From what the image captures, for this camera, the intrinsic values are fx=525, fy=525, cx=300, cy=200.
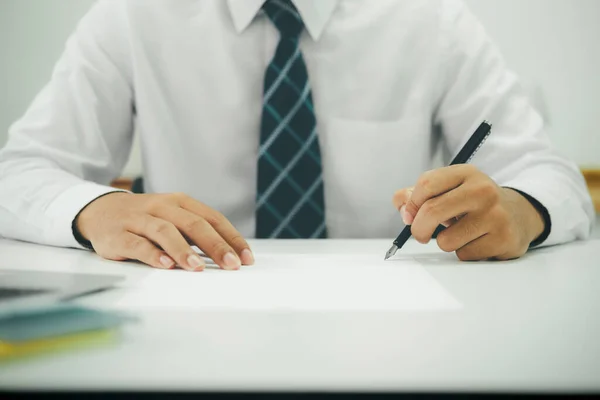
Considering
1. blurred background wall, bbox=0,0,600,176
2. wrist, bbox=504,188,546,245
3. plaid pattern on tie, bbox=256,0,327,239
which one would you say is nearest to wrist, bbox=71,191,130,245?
plaid pattern on tie, bbox=256,0,327,239

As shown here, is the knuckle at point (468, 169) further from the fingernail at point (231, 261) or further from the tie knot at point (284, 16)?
the tie knot at point (284, 16)

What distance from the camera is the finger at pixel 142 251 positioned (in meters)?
0.56

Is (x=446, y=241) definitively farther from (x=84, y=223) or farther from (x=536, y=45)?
(x=536, y=45)

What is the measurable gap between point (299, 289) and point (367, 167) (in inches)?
23.9

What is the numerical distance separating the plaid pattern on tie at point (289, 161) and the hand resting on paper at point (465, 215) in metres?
0.30

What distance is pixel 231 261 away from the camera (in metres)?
0.56

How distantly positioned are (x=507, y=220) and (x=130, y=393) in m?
0.50

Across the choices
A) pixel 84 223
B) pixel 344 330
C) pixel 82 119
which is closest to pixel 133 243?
pixel 84 223

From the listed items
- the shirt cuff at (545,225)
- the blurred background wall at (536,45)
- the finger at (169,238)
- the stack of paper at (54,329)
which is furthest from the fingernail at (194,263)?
the blurred background wall at (536,45)

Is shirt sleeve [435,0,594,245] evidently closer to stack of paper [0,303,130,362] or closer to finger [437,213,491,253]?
finger [437,213,491,253]

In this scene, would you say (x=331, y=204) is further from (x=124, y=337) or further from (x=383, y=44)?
(x=124, y=337)

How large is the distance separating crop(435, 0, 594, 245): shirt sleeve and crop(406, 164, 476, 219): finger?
232 millimetres

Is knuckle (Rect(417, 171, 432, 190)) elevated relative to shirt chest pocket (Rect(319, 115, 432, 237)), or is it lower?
elevated

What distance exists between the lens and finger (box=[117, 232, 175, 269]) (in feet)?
1.85
